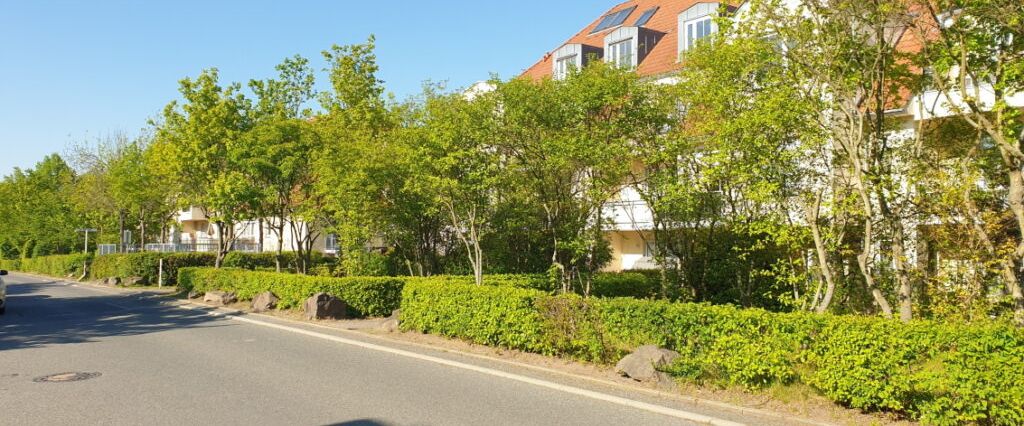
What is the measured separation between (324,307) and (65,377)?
21.5 feet

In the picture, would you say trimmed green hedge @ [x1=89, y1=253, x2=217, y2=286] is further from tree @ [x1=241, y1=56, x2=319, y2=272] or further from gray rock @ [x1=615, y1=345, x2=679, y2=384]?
gray rock @ [x1=615, y1=345, x2=679, y2=384]

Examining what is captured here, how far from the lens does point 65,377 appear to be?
30.6ft

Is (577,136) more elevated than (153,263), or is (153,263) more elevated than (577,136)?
(577,136)

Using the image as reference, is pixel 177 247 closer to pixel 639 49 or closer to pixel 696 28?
pixel 639 49

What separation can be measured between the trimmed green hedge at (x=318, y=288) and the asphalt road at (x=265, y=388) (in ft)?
A: 8.44

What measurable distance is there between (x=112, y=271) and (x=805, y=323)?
32783 mm

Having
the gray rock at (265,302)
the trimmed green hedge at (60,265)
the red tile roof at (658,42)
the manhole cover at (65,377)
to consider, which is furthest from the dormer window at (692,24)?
the trimmed green hedge at (60,265)

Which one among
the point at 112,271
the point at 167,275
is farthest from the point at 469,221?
the point at 112,271

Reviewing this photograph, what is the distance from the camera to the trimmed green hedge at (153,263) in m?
29.5

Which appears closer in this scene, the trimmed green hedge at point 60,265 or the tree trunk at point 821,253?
the tree trunk at point 821,253

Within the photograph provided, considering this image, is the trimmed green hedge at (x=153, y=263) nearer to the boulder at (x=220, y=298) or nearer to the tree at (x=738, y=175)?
the boulder at (x=220, y=298)

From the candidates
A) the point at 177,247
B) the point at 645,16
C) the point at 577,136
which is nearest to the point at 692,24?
the point at 645,16

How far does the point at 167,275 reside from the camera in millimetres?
29359

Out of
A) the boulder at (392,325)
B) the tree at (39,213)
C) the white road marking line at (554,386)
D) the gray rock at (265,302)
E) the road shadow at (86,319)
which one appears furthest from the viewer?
the tree at (39,213)
